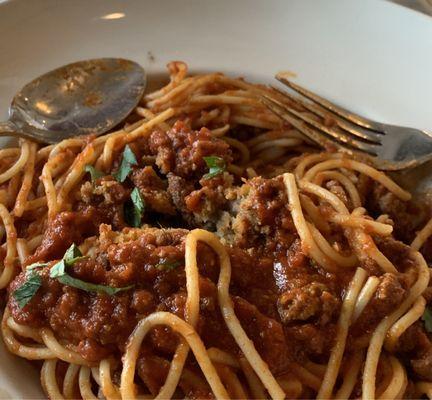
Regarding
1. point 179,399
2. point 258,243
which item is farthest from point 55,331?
point 258,243

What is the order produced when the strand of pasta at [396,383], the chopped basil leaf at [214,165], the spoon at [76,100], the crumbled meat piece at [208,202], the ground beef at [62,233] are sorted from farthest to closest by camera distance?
the spoon at [76,100] < the chopped basil leaf at [214,165] < the crumbled meat piece at [208,202] < the ground beef at [62,233] < the strand of pasta at [396,383]

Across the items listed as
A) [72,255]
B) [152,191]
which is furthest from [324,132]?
[72,255]

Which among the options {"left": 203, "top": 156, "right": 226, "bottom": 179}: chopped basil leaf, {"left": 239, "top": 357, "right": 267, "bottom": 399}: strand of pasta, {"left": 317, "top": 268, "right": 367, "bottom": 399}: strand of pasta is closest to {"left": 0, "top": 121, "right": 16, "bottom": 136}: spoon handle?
{"left": 203, "top": 156, "right": 226, "bottom": 179}: chopped basil leaf

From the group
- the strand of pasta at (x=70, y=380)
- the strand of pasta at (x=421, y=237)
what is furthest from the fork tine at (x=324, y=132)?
the strand of pasta at (x=70, y=380)

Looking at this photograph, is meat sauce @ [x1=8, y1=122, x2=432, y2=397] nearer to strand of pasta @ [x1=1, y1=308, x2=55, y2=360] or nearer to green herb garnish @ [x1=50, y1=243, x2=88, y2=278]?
green herb garnish @ [x1=50, y1=243, x2=88, y2=278]

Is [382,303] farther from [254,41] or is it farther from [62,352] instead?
[254,41]

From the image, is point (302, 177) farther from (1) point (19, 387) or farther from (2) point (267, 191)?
(1) point (19, 387)

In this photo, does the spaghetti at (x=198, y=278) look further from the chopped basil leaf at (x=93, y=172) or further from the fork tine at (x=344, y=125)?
the fork tine at (x=344, y=125)
